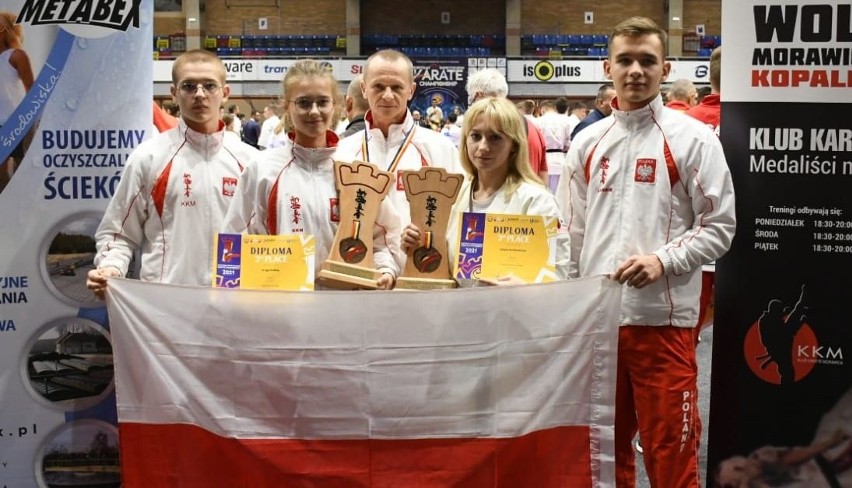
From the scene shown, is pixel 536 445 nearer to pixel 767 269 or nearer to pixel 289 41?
pixel 767 269

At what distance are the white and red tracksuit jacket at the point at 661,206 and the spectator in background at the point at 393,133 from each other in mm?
622

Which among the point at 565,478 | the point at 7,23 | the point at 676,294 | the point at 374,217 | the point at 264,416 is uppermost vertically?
the point at 7,23

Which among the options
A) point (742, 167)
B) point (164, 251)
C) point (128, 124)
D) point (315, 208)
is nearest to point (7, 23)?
point (128, 124)

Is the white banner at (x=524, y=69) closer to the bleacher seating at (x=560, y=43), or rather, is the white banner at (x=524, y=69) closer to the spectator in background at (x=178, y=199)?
the bleacher seating at (x=560, y=43)

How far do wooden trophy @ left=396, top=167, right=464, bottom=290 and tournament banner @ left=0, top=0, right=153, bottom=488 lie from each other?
4.14 ft

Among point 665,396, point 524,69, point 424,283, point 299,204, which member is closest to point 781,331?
point 665,396

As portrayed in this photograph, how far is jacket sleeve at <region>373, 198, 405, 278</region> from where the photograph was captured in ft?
10.2

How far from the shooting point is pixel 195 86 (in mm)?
3285

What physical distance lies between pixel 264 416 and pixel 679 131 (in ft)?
5.28

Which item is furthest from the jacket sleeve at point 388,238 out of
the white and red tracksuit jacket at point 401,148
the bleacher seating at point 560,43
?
the bleacher seating at point 560,43

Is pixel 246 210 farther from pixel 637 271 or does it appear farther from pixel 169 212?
pixel 637 271

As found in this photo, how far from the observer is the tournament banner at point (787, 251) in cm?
320

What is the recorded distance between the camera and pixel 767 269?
3.31 m

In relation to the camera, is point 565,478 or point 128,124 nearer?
point 565,478
